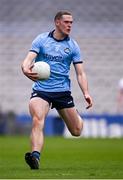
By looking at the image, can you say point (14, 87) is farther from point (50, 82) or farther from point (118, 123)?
point (50, 82)

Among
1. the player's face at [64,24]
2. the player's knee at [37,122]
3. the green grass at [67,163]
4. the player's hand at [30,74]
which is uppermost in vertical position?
the player's face at [64,24]

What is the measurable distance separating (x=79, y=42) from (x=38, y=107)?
23367 millimetres

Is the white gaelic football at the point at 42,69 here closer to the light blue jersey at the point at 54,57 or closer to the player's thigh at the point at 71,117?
the light blue jersey at the point at 54,57

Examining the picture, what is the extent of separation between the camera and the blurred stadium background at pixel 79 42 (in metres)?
34.0

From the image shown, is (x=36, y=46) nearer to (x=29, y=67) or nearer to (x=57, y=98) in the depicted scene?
(x=29, y=67)

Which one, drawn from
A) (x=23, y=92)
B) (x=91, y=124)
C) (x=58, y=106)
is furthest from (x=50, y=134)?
(x=58, y=106)

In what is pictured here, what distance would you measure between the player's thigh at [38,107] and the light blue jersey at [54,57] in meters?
0.23

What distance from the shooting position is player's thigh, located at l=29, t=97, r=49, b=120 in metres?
12.5

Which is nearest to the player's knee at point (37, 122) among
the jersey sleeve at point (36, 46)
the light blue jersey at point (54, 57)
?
the light blue jersey at point (54, 57)

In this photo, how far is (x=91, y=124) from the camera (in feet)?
95.0

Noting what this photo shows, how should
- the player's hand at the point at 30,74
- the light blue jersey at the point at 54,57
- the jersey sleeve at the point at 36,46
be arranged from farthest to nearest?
the light blue jersey at the point at 54,57 → the jersey sleeve at the point at 36,46 → the player's hand at the point at 30,74

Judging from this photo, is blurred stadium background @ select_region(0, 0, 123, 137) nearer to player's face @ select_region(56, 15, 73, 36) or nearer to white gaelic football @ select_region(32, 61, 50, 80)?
player's face @ select_region(56, 15, 73, 36)

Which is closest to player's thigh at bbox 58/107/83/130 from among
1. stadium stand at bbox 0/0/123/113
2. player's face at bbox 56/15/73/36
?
player's face at bbox 56/15/73/36

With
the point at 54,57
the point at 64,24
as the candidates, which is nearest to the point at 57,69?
the point at 54,57
